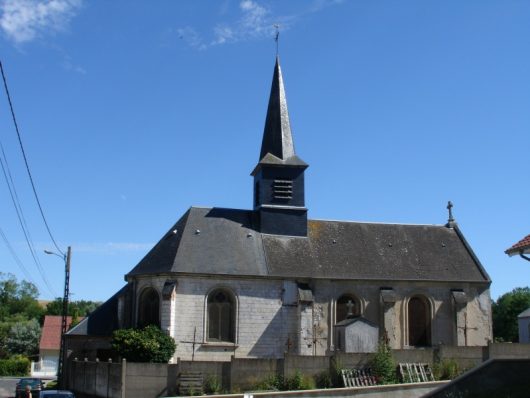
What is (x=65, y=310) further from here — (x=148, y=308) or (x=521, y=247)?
(x=521, y=247)

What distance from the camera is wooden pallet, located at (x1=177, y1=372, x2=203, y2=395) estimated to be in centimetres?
2280

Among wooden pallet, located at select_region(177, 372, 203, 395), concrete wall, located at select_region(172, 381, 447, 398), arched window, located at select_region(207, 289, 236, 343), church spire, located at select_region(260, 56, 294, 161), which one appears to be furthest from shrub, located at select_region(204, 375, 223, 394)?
church spire, located at select_region(260, 56, 294, 161)

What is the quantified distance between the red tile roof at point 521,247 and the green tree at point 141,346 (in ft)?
51.6

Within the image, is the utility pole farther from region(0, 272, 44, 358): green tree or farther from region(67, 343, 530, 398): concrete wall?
region(0, 272, 44, 358): green tree

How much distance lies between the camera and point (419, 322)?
31.7 metres

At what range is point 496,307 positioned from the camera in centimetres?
7038

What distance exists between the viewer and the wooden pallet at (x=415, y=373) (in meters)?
24.2

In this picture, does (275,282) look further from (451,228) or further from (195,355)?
(451,228)

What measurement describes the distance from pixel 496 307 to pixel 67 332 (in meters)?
52.8

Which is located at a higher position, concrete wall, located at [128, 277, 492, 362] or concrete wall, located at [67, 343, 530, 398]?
concrete wall, located at [128, 277, 492, 362]

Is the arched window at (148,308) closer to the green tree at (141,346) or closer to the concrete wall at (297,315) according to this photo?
the concrete wall at (297,315)

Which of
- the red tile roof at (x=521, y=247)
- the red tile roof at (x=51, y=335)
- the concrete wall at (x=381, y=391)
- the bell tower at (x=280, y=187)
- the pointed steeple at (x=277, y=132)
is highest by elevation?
the pointed steeple at (x=277, y=132)

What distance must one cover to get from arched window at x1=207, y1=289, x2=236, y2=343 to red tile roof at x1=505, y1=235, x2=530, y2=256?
16.2 metres

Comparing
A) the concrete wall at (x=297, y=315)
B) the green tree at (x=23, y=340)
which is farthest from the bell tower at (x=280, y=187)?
the green tree at (x=23, y=340)
